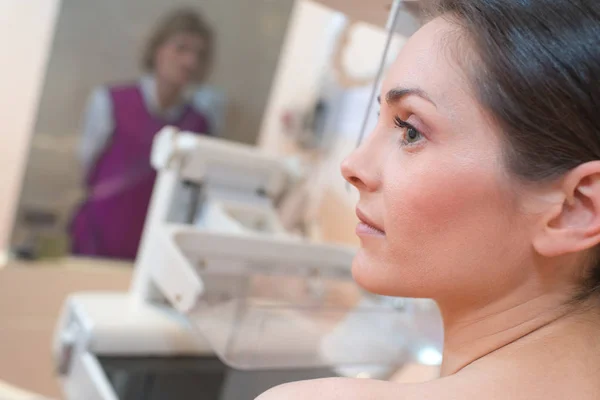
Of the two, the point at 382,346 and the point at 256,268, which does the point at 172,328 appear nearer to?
the point at 256,268

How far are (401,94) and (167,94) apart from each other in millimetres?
1929

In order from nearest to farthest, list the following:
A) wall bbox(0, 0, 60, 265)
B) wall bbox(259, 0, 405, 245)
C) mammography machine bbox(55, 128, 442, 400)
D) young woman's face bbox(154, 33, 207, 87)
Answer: mammography machine bbox(55, 128, 442, 400)
wall bbox(0, 0, 60, 265)
wall bbox(259, 0, 405, 245)
young woman's face bbox(154, 33, 207, 87)

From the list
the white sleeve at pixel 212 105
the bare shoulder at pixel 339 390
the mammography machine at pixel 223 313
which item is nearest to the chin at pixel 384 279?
the bare shoulder at pixel 339 390

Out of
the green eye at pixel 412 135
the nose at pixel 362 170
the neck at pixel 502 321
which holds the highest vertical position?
the green eye at pixel 412 135

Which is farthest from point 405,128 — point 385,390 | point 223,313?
point 223,313

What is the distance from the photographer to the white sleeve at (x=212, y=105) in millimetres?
2447

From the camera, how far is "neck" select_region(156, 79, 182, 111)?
2.35 metres

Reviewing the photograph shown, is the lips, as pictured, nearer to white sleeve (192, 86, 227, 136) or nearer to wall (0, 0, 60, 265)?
wall (0, 0, 60, 265)

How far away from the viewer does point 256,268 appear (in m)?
1.15

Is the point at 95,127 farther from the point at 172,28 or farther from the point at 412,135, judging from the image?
the point at 412,135

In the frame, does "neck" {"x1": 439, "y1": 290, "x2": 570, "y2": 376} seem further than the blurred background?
No

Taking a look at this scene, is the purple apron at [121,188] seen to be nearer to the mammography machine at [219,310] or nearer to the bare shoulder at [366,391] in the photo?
the mammography machine at [219,310]

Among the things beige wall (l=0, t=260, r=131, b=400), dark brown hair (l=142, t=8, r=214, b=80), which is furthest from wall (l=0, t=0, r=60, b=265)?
dark brown hair (l=142, t=8, r=214, b=80)

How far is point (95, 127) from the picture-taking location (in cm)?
222
